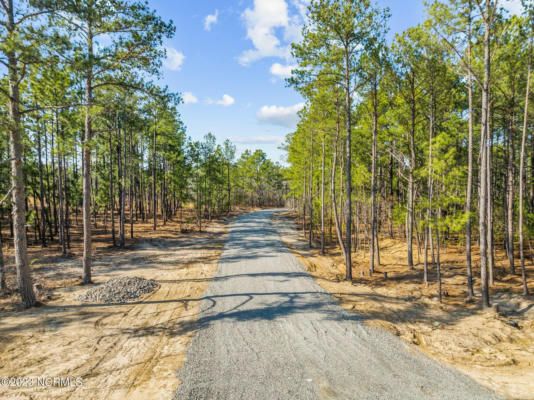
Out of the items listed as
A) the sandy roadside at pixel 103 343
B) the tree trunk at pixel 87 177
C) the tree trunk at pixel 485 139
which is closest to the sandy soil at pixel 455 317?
the tree trunk at pixel 485 139

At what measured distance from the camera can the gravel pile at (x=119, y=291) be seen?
10.3m

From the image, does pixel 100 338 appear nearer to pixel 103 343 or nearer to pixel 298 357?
pixel 103 343

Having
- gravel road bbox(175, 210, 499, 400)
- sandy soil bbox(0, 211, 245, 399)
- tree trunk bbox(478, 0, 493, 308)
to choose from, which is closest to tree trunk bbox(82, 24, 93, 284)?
sandy soil bbox(0, 211, 245, 399)

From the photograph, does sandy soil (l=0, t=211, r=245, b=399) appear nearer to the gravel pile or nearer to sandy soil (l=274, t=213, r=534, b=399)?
the gravel pile

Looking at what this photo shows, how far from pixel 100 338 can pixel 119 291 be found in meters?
3.64

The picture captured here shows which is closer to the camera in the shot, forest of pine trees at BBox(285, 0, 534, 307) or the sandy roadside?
the sandy roadside

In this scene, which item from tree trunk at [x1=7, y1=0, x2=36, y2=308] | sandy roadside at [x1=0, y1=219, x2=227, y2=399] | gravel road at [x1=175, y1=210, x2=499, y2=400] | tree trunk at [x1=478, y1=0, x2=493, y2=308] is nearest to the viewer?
gravel road at [x1=175, y1=210, x2=499, y2=400]

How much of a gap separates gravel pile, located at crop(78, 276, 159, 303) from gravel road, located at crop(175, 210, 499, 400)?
117 inches

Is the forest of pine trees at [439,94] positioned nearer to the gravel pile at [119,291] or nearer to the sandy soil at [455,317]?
the sandy soil at [455,317]

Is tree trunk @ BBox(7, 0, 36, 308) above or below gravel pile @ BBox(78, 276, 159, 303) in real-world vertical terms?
above

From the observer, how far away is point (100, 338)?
7.38 meters

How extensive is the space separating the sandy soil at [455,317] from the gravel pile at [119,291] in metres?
7.87

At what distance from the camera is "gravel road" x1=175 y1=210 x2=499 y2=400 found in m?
5.18

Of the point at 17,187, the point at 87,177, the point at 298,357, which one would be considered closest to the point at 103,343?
the point at 298,357
